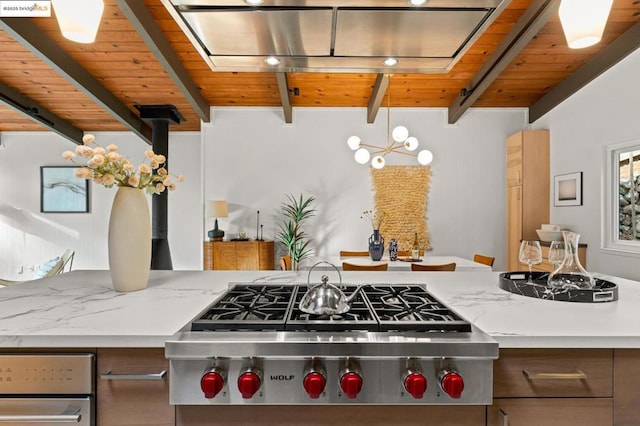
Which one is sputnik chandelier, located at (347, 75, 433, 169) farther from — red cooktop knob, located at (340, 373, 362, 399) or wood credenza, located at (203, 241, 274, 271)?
red cooktop knob, located at (340, 373, 362, 399)

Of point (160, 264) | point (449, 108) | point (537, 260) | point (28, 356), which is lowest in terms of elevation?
point (160, 264)

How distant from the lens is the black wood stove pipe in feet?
16.3

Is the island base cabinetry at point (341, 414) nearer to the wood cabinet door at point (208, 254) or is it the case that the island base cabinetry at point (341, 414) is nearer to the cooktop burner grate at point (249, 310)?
the cooktop burner grate at point (249, 310)

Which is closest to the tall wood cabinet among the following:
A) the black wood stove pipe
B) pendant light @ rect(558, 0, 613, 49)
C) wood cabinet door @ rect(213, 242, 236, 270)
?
wood cabinet door @ rect(213, 242, 236, 270)

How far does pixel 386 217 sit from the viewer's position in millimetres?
5547

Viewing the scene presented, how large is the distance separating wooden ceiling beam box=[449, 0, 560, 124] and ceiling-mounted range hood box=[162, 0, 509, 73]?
91.1 inches

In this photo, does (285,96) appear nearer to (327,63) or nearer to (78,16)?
(327,63)

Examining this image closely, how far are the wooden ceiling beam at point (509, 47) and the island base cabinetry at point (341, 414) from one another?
3.51 metres

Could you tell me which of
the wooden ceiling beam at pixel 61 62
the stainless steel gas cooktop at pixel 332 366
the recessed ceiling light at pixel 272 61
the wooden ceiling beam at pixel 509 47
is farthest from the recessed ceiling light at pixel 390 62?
the wooden ceiling beam at pixel 61 62

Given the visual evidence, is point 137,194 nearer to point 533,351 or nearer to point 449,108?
point 533,351

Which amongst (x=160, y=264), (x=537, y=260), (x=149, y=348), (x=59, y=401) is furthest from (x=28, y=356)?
(x=160, y=264)

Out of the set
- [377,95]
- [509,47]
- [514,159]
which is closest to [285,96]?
[377,95]

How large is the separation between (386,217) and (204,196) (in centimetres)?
265

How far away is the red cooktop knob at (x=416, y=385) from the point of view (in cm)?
90
